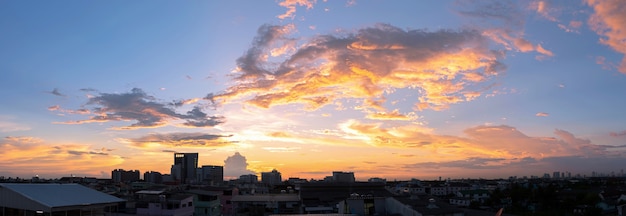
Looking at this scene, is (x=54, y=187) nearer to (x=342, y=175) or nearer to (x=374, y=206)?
(x=374, y=206)

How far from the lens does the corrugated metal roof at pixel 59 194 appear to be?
2517cm

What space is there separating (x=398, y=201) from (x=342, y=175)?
94.5 m

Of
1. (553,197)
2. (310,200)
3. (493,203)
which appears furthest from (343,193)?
(553,197)

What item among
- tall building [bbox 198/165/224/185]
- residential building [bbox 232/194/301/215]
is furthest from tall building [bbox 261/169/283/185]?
residential building [bbox 232/194/301/215]

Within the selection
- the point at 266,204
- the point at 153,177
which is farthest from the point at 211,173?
the point at 266,204

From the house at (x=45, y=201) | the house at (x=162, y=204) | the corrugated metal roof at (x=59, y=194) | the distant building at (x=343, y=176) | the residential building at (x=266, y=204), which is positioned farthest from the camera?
the distant building at (x=343, y=176)

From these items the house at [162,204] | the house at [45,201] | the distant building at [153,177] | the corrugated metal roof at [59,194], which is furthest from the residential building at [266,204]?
the distant building at [153,177]

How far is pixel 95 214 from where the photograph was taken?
30281mm

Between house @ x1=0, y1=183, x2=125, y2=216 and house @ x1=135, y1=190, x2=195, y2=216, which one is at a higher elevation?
house @ x1=0, y1=183, x2=125, y2=216

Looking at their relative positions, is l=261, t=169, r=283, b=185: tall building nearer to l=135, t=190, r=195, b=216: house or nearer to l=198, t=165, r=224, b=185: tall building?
l=198, t=165, r=224, b=185: tall building

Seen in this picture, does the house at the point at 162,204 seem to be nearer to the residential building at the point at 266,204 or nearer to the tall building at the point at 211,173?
the residential building at the point at 266,204

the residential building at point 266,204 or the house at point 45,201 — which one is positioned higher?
the house at point 45,201

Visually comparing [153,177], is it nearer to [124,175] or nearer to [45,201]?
[124,175]

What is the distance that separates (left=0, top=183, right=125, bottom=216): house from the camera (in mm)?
24656
